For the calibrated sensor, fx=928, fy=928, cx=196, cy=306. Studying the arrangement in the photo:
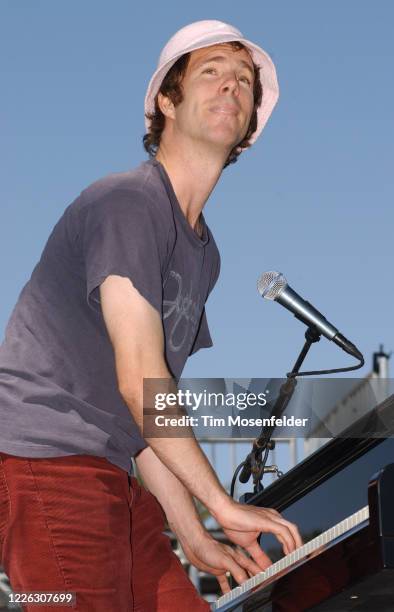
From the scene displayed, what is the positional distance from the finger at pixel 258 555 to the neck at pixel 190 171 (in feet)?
2.72

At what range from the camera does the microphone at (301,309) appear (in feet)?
10.3

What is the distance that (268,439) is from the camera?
336cm

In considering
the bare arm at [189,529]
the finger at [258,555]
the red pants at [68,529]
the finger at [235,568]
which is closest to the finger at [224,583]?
the bare arm at [189,529]

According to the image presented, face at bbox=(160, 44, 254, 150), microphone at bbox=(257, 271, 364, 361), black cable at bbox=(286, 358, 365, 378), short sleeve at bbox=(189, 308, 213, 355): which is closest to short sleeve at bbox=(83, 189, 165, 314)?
face at bbox=(160, 44, 254, 150)

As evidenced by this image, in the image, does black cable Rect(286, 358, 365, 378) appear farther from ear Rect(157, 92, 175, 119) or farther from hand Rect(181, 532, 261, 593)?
ear Rect(157, 92, 175, 119)

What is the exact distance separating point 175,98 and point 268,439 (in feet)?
4.56

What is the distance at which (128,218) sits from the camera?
2051 mm

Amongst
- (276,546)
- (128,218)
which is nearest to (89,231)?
(128,218)

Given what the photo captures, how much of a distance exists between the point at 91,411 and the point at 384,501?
682 millimetres

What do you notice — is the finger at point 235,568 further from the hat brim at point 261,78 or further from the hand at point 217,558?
Result: the hat brim at point 261,78

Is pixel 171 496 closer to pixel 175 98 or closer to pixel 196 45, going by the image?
pixel 175 98

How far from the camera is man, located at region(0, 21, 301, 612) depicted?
196 centimetres

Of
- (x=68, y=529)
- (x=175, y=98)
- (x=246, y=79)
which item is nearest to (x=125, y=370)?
(x=68, y=529)

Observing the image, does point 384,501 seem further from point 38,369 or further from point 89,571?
point 38,369
